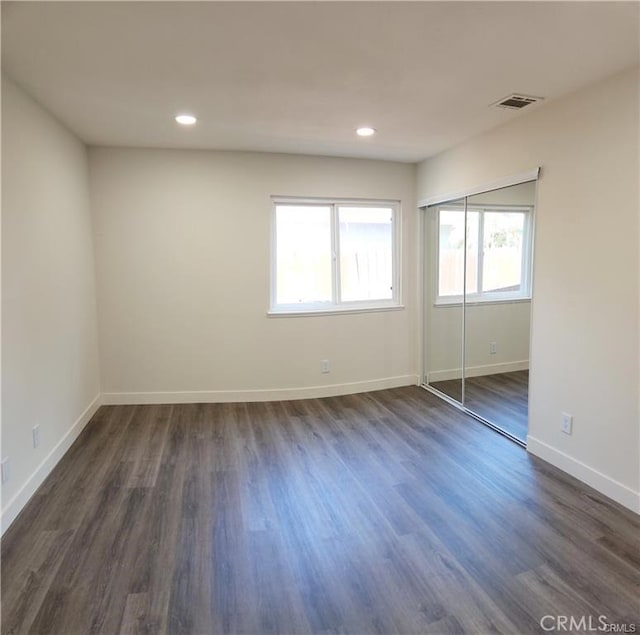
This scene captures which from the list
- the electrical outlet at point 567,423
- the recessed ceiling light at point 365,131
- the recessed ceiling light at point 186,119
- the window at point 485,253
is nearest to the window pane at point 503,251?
the window at point 485,253

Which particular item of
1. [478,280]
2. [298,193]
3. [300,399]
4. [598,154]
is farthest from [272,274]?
[598,154]

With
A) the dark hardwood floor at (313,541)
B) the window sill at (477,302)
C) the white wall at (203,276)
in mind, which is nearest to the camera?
the dark hardwood floor at (313,541)

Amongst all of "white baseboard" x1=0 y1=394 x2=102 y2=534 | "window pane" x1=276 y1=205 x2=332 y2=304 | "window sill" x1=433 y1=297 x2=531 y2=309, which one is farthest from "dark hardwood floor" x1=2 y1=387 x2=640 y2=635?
"window pane" x1=276 y1=205 x2=332 y2=304

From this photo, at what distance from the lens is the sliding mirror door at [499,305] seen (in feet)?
10.5

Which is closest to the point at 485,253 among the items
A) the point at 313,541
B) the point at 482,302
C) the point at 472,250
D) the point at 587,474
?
the point at 472,250

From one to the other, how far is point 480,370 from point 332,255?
1.84 m

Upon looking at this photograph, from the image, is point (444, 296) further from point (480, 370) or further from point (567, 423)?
point (567, 423)

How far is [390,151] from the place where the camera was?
3914 millimetres

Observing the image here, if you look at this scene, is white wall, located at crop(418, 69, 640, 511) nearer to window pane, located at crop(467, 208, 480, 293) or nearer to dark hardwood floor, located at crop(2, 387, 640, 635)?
dark hardwood floor, located at crop(2, 387, 640, 635)

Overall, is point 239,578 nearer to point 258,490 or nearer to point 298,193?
point 258,490

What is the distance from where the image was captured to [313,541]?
2074 millimetres

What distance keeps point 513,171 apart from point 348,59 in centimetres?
163

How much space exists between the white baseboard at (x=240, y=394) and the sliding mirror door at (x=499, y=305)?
1.11 metres

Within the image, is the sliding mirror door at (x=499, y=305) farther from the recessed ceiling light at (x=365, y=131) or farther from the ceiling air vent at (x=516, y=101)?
the recessed ceiling light at (x=365, y=131)
